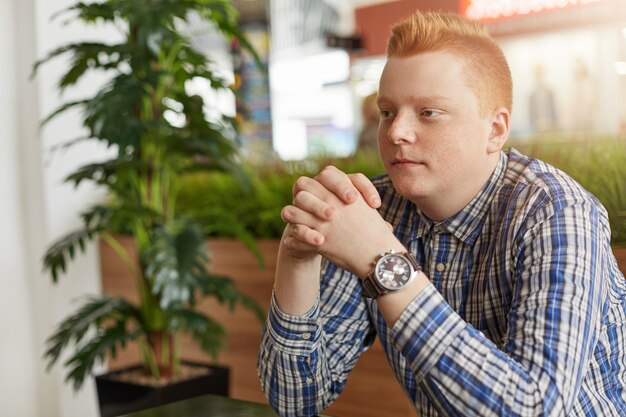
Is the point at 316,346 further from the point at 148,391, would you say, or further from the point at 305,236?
the point at 148,391

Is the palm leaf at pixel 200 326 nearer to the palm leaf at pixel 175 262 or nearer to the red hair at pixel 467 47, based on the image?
the palm leaf at pixel 175 262

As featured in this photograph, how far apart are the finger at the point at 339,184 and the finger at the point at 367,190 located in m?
0.02

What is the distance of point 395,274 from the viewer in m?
0.97

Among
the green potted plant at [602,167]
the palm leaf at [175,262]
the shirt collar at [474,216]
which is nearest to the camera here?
the shirt collar at [474,216]

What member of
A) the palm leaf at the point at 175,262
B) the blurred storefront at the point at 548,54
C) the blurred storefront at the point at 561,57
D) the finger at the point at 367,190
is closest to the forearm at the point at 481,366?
the finger at the point at 367,190

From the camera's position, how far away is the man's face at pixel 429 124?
1131 millimetres

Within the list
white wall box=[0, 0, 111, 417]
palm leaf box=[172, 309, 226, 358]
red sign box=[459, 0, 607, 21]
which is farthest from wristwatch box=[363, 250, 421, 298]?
red sign box=[459, 0, 607, 21]

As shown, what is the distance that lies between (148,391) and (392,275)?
197 centimetres

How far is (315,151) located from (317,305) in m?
2.05

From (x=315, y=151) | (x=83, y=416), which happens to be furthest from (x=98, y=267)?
(x=315, y=151)

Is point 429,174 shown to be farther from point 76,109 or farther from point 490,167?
point 76,109

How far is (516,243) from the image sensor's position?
1.10 meters

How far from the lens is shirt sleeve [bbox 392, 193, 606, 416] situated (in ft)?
3.02

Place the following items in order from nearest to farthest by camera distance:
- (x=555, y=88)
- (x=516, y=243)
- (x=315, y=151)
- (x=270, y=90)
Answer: (x=516, y=243) < (x=315, y=151) < (x=555, y=88) < (x=270, y=90)
